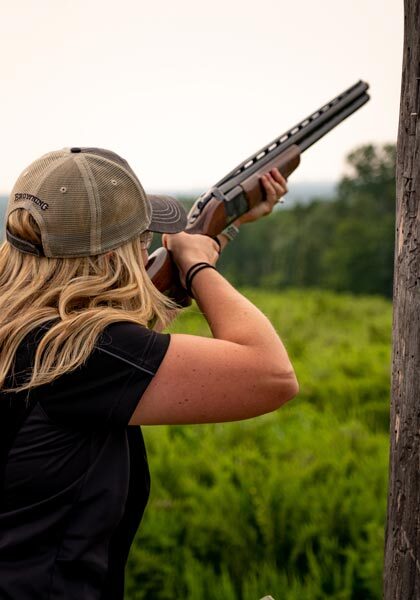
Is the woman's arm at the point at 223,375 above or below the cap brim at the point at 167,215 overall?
below

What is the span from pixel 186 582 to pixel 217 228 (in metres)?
2.46

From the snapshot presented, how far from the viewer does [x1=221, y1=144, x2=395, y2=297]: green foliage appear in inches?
965

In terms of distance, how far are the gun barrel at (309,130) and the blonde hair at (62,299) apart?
1153mm

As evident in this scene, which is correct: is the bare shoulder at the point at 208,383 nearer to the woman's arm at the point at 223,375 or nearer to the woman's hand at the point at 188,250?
the woman's arm at the point at 223,375

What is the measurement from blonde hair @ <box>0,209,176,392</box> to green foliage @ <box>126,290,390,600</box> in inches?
111

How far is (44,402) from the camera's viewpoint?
1.88 m

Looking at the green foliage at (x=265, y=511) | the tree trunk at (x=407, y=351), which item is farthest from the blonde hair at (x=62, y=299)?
the green foliage at (x=265, y=511)

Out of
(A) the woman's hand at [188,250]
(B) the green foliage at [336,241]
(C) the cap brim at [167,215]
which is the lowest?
(A) the woman's hand at [188,250]

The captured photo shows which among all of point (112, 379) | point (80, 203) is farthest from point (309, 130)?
point (112, 379)

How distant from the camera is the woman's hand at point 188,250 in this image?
7.51 feet

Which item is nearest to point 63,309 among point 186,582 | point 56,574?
point 56,574

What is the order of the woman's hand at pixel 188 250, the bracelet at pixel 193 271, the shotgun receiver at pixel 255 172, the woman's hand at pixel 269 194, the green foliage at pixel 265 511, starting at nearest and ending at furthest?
1. the bracelet at pixel 193 271
2. the woman's hand at pixel 188 250
3. the shotgun receiver at pixel 255 172
4. the woman's hand at pixel 269 194
5. the green foliage at pixel 265 511

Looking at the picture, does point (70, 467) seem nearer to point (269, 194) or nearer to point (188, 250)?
point (188, 250)

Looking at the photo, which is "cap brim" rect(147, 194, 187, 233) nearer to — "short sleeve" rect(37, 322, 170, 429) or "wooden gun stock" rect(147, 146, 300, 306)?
"wooden gun stock" rect(147, 146, 300, 306)
